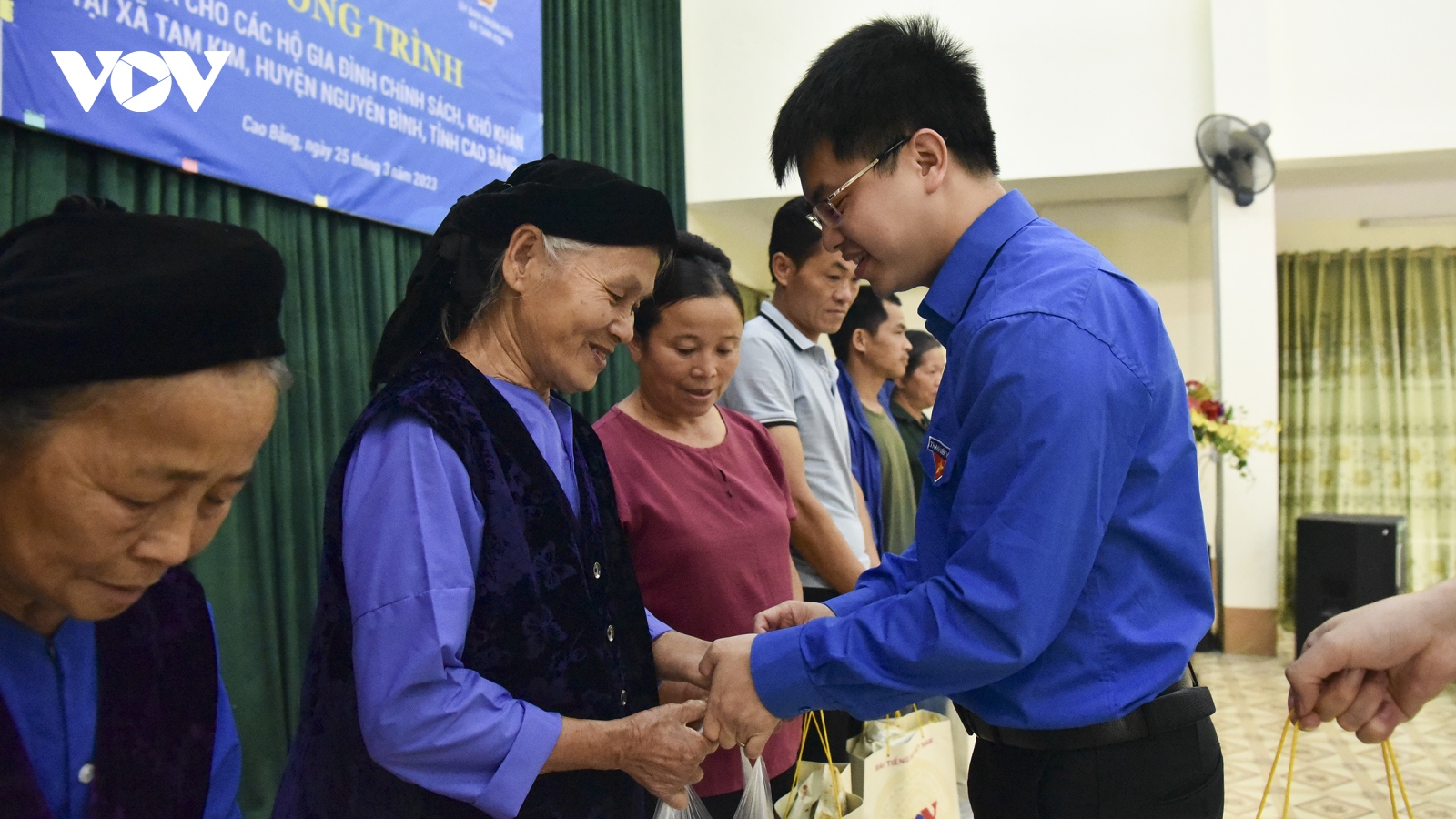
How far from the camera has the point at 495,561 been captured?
1083 mm

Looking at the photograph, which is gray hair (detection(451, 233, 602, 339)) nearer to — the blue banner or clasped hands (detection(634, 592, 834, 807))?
clasped hands (detection(634, 592, 834, 807))

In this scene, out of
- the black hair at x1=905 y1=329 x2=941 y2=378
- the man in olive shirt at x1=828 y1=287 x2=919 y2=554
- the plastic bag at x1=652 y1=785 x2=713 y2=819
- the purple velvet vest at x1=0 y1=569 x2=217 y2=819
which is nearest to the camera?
the purple velvet vest at x1=0 y1=569 x2=217 y2=819

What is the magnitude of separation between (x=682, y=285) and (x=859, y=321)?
4.20 ft

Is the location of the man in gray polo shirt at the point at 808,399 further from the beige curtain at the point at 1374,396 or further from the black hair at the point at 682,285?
the beige curtain at the point at 1374,396

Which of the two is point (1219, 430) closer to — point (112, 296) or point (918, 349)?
point (918, 349)

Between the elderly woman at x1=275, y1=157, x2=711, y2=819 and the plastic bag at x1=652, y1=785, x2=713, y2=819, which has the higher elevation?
the elderly woman at x1=275, y1=157, x2=711, y2=819

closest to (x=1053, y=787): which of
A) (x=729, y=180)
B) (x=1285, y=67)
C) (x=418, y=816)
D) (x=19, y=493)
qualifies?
(x=418, y=816)

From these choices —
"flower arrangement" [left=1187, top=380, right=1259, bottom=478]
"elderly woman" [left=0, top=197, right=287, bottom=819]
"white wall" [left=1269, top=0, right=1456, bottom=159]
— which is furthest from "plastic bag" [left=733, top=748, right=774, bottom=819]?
"white wall" [left=1269, top=0, right=1456, bottom=159]

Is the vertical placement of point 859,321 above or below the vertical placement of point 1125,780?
above

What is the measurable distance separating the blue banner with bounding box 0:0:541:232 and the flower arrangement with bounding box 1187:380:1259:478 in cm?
364

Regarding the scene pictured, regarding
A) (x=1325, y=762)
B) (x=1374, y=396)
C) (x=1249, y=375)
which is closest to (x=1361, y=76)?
(x=1249, y=375)

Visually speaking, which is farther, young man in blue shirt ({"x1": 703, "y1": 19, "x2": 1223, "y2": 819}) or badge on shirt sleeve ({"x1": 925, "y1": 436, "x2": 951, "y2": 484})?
badge on shirt sleeve ({"x1": 925, "y1": 436, "x2": 951, "y2": 484})

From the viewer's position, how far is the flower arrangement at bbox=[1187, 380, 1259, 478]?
5.16 m

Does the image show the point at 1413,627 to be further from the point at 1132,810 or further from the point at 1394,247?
the point at 1394,247
